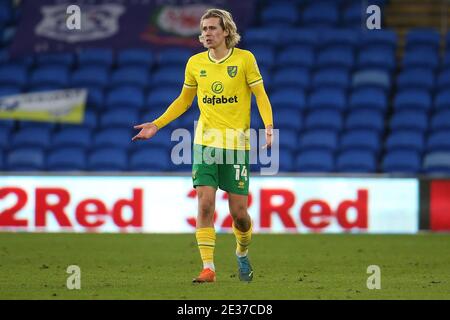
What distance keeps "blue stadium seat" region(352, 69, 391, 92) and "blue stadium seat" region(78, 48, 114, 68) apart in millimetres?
3936

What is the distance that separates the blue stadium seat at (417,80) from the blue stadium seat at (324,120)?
1347 millimetres

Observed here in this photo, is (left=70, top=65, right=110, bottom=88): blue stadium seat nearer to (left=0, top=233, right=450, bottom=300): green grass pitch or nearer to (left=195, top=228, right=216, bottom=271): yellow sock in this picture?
(left=0, top=233, right=450, bottom=300): green grass pitch

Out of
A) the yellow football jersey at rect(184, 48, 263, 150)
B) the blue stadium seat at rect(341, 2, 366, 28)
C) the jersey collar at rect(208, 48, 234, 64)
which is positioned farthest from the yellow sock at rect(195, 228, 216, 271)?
Answer: the blue stadium seat at rect(341, 2, 366, 28)

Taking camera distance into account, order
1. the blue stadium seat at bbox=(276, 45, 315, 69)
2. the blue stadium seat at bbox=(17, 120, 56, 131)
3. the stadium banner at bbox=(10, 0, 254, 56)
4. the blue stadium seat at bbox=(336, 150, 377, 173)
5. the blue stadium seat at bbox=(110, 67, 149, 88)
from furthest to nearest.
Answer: the stadium banner at bbox=(10, 0, 254, 56)
the blue stadium seat at bbox=(276, 45, 315, 69)
the blue stadium seat at bbox=(110, 67, 149, 88)
the blue stadium seat at bbox=(17, 120, 56, 131)
the blue stadium seat at bbox=(336, 150, 377, 173)

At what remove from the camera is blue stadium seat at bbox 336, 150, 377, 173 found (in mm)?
16234

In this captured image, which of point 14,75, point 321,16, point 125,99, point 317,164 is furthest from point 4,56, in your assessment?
point 317,164

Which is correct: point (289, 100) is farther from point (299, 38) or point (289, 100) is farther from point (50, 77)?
point (50, 77)

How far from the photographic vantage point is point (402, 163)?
16.3 metres

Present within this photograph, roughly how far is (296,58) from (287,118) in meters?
1.47

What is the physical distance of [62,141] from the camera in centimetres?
1688

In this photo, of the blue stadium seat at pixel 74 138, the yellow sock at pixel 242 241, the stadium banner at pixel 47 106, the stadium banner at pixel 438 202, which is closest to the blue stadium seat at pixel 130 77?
the stadium banner at pixel 47 106

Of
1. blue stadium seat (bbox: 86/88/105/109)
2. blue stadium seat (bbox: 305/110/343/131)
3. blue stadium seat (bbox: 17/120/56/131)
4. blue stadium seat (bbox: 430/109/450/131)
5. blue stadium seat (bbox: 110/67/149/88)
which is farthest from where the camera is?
blue stadium seat (bbox: 110/67/149/88)

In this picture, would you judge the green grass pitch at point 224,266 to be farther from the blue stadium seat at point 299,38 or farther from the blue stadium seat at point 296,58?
the blue stadium seat at point 299,38

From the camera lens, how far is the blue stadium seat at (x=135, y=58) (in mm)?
18109
